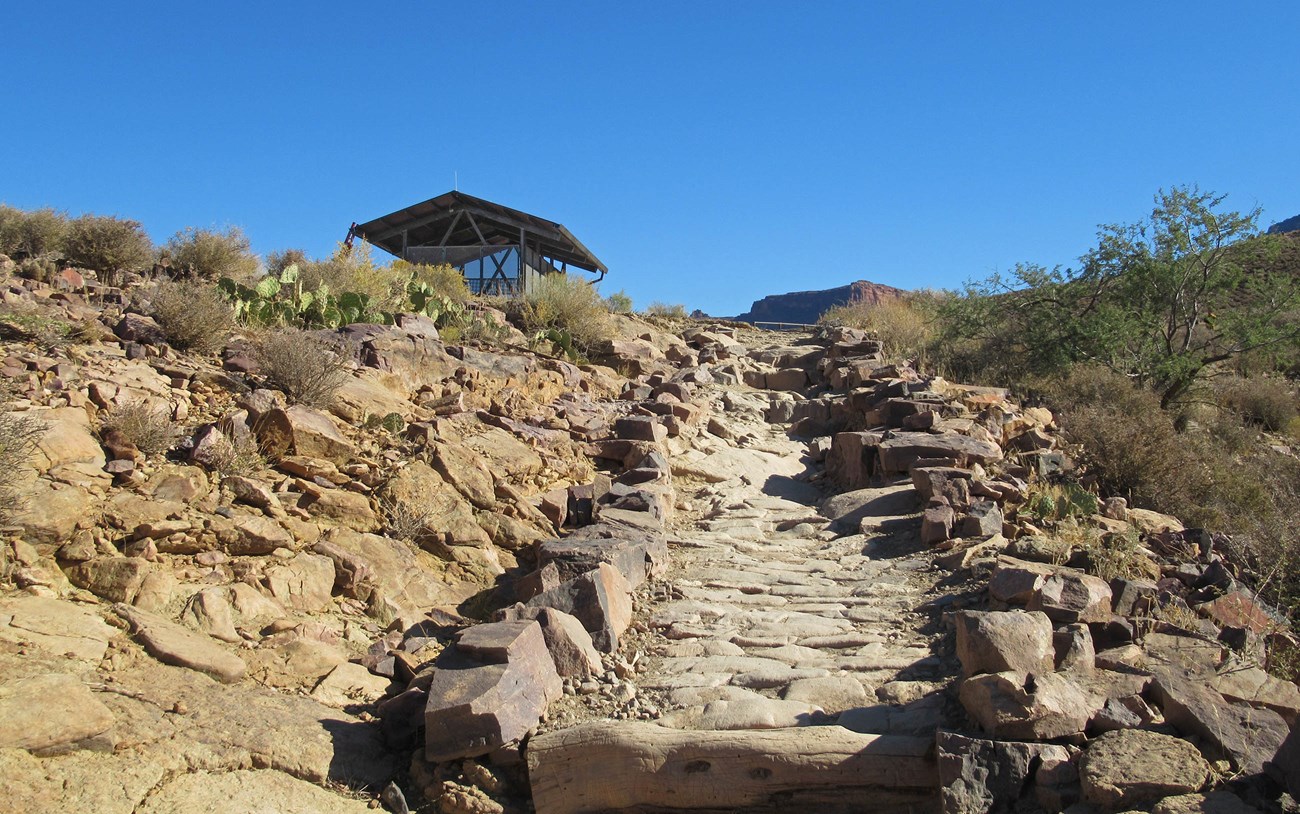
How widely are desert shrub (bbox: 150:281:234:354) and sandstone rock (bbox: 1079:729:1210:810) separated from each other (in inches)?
291

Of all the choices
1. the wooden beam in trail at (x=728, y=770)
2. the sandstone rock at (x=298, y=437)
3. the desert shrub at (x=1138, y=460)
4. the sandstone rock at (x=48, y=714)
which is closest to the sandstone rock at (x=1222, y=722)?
the wooden beam in trail at (x=728, y=770)

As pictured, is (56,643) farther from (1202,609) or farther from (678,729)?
(1202,609)

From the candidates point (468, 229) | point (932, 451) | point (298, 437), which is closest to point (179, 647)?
point (298, 437)

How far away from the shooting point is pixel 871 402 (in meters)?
11.7

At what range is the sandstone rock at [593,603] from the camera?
5.39 meters

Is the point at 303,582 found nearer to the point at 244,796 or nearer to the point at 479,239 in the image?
the point at 244,796

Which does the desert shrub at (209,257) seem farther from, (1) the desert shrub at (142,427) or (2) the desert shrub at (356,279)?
(1) the desert shrub at (142,427)

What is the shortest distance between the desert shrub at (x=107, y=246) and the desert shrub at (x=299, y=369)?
17.6 ft

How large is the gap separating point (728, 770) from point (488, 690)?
1166 mm

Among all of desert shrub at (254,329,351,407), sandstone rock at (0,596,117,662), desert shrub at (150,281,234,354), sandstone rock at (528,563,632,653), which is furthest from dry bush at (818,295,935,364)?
sandstone rock at (0,596,117,662)

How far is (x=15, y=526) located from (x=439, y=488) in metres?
2.77

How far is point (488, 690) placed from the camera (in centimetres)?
430

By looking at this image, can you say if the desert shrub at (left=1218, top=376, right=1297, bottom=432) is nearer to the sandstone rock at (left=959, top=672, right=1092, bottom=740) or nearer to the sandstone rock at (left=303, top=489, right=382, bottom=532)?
the sandstone rock at (left=959, top=672, right=1092, bottom=740)

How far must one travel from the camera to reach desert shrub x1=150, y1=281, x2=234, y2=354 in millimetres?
7848
